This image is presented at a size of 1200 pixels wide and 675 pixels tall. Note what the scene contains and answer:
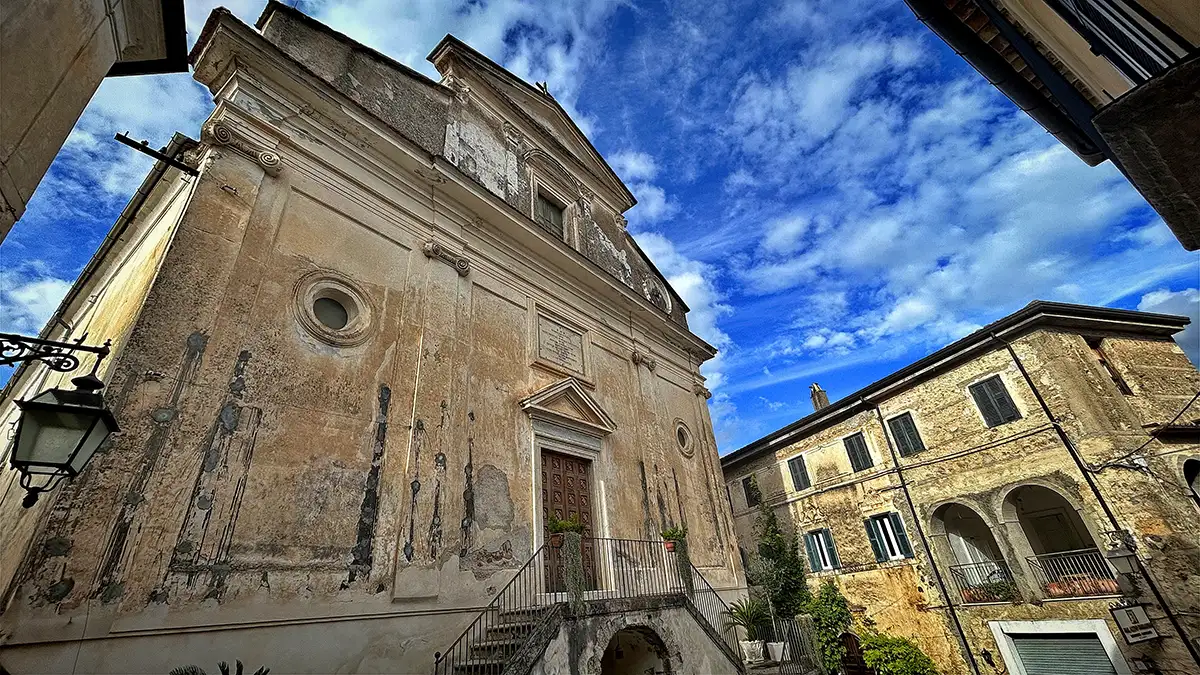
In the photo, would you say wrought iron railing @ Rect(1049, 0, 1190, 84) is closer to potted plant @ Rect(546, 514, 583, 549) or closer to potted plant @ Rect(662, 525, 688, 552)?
potted plant @ Rect(546, 514, 583, 549)

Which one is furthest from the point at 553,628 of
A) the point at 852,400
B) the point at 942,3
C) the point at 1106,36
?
the point at 852,400

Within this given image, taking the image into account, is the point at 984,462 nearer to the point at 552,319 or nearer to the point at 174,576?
the point at 552,319

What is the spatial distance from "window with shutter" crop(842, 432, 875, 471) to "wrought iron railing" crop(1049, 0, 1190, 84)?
16201 millimetres

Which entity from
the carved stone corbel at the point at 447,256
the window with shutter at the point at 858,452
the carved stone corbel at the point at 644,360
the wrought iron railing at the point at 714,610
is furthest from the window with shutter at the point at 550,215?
the window with shutter at the point at 858,452

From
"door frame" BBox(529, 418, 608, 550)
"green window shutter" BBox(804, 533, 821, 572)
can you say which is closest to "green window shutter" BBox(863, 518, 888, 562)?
"green window shutter" BBox(804, 533, 821, 572)

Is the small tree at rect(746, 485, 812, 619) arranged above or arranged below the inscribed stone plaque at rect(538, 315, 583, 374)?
below

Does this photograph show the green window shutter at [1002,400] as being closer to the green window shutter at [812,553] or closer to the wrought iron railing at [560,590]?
the green window shutter at [812,553]

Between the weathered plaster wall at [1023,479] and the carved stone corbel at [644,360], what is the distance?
8.97m

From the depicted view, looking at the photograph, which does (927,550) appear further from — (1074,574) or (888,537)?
(1074,574)

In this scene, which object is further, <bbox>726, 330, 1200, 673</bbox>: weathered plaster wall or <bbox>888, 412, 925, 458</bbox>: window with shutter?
<bbox>888, 412, 925, 458</bbox>: window with shutter

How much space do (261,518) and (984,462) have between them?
16.6 metres

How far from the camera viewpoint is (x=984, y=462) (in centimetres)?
1378

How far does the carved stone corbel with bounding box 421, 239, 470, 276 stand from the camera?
838cm

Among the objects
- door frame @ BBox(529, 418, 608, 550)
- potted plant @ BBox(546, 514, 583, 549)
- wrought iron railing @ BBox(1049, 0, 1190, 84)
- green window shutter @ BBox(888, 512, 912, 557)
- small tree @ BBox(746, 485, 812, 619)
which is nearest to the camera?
wrought iron railing @ BBox(1049, 0, 1190, 84)
